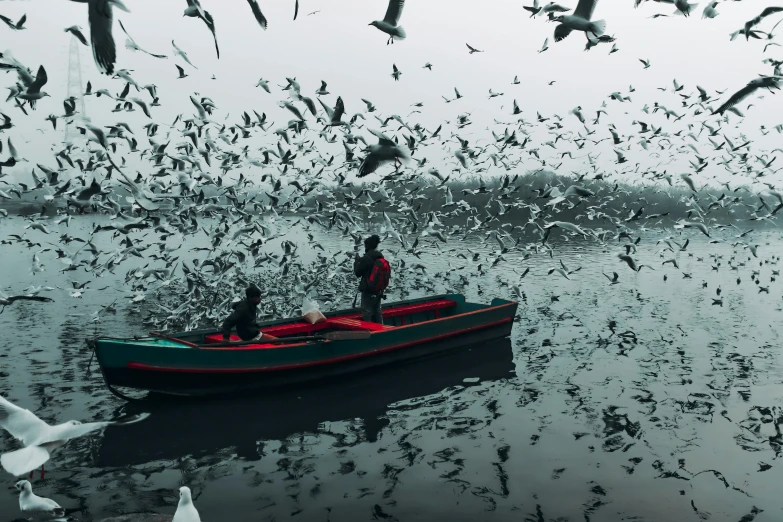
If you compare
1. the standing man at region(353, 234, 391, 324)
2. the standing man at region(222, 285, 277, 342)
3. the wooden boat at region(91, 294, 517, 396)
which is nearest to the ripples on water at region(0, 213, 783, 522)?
the wooden boat at region(91, 294, 517, 396)

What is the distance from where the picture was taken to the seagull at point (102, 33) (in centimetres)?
627

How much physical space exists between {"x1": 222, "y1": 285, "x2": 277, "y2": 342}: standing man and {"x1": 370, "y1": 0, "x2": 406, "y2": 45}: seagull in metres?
5.34

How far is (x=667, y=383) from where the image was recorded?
1272cm

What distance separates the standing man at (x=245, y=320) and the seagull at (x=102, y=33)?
5.20m

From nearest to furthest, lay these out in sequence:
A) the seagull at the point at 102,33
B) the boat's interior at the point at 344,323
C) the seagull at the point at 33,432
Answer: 1. the seagull at the point at 33,432
2. the seagull at the point at 102,33
3. the boat's interior at the point at 344,323

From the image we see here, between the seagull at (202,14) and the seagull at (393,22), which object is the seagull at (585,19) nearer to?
the seagull at (393,22)

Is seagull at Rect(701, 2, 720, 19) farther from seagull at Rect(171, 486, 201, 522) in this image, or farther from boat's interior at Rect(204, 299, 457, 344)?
seagull at Rect(171, 486, 201, 522)

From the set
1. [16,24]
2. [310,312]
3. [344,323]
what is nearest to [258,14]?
[16,24]

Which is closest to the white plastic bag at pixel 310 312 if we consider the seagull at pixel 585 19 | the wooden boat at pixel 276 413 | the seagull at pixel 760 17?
the wooden boat at pixel 276 413

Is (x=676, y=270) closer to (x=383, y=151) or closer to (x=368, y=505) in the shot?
(x=383, y=151)

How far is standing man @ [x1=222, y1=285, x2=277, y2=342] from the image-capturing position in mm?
10859

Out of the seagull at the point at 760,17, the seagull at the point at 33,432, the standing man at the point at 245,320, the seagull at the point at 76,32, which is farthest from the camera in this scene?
the seagull at the point at 76,32

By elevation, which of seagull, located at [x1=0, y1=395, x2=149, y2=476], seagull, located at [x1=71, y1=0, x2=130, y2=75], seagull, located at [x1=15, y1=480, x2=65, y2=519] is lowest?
seagull, located at [x1=15, y1=480, x2=65, y2=519]

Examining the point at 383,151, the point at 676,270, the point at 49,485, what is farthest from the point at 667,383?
the point at 676,270
